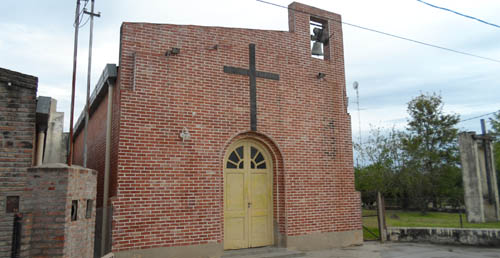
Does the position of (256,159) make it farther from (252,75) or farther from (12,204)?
(12,204)

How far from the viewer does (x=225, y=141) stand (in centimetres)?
817

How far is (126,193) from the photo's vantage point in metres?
7.01

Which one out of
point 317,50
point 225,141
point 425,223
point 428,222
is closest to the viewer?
point 225,141

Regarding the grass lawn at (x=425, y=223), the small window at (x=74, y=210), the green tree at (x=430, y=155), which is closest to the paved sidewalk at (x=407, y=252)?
the grass lawn at (x=425, y=223)

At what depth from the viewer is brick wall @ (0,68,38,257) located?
5645 millimetres

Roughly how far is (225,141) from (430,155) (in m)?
19.2

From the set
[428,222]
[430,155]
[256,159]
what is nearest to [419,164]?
[430,155]

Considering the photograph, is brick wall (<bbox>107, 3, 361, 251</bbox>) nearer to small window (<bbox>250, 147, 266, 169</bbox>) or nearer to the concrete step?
small window (<bbox>250, 147, 266, 169</bbox>)

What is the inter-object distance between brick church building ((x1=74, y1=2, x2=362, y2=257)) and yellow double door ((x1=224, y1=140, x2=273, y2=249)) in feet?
0.08

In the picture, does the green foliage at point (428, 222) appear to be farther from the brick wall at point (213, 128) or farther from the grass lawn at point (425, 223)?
the brick wall at point (213, 128)

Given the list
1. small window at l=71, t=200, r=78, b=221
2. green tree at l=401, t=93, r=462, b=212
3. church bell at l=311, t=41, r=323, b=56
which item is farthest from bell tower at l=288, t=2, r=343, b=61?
green tree at l=401, t=93, r=462, b=212

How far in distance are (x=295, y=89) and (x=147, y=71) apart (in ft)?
12.1

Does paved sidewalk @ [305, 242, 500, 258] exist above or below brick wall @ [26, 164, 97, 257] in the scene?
below

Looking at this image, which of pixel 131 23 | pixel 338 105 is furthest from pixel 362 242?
pixel 131 23
